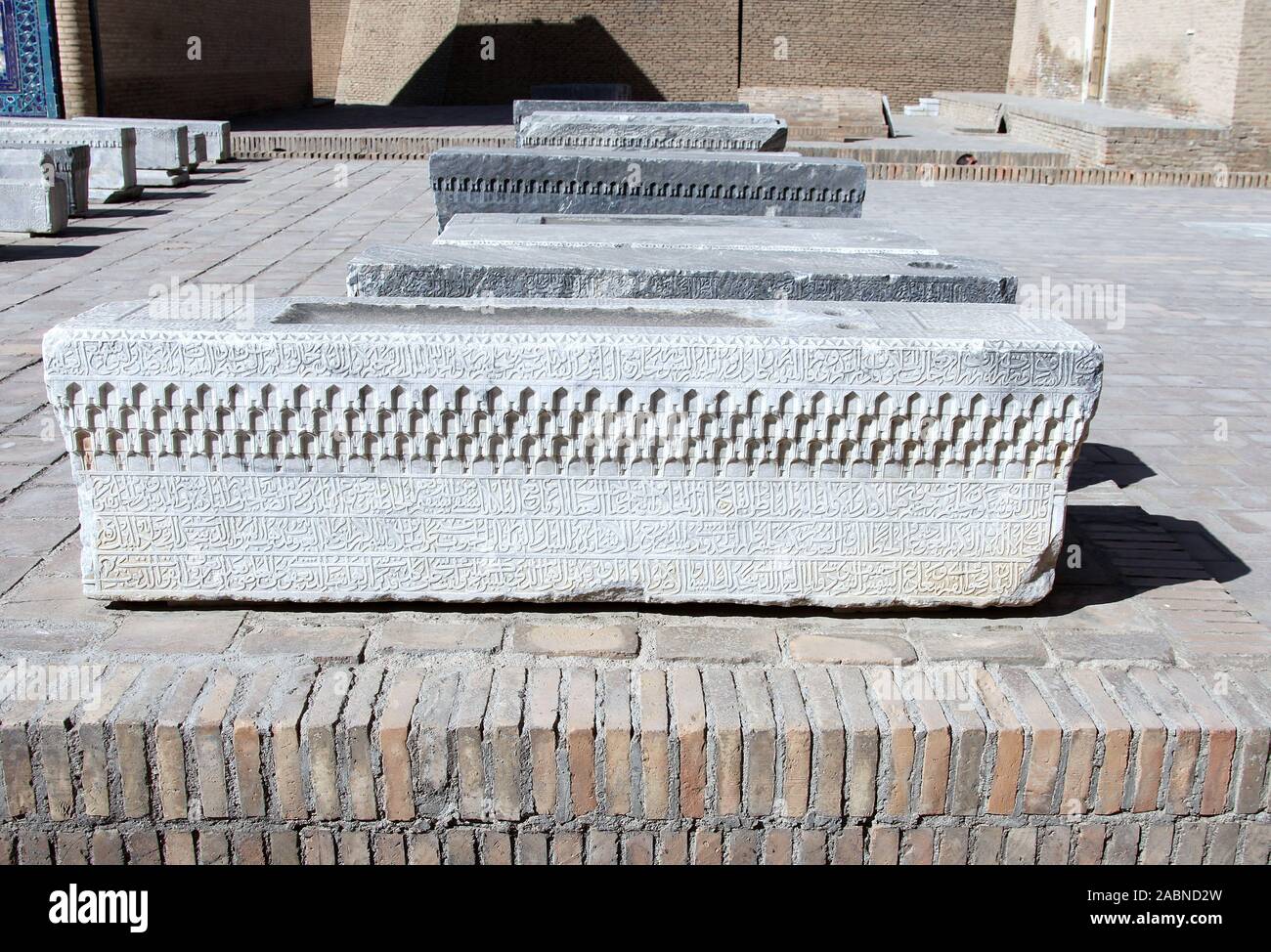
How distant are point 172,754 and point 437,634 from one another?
1.80ft

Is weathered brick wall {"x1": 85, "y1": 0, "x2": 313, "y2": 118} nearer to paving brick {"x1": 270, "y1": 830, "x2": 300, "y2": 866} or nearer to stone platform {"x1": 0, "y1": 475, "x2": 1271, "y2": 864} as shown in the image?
stone platform {"x1": 0, "y1": 475, "x2": 1271, "y2": 864}

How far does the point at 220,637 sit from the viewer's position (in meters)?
2.47

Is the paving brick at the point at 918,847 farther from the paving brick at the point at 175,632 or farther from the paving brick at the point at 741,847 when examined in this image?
the paving brick at the point at 175,632

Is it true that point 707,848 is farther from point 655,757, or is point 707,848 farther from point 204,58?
point 204,58

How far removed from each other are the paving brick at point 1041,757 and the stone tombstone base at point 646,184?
12.1ft

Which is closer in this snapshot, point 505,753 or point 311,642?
point 505,753

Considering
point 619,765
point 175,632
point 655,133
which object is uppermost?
point 655,133

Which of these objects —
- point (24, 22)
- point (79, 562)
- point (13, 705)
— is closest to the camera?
point (13, 705)

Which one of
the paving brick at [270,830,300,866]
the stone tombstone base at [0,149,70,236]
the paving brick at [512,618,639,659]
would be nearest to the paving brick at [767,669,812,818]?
the paving brick at [512,618,639,659]

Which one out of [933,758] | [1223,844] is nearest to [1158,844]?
[1223,844]

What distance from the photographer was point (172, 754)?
2189 millimetres

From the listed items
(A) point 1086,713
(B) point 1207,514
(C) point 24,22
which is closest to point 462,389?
(A) point 1086,713

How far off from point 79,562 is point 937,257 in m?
2.47
